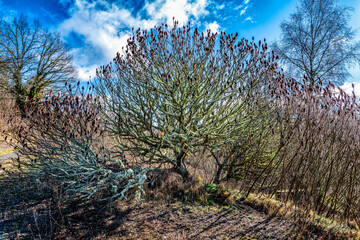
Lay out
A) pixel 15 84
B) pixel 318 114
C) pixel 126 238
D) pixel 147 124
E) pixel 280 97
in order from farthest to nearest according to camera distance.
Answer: pixel 15 84 → pixel 147 124 → pixel 280 97 → pixel 318 114 → pixel 126 238

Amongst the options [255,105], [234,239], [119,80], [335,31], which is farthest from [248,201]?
[335,31]

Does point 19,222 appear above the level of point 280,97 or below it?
below

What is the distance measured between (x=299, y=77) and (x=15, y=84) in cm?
1972

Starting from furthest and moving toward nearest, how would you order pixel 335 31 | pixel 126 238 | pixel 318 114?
pixel 335 31 → pixel 318 114 → pixel 126 238

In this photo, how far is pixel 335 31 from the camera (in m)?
9.04

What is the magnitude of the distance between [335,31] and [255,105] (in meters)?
8.78

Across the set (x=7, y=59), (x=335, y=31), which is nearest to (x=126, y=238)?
(x=335, y=31)

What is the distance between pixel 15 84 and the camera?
1436cm

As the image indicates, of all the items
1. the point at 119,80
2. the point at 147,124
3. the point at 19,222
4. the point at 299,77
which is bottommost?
the point at 19,222

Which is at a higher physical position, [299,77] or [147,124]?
[299,77]

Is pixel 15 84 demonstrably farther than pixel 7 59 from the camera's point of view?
Yes

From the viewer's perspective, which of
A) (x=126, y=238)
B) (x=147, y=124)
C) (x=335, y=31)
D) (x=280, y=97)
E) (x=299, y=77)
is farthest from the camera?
(x=299, y=77)

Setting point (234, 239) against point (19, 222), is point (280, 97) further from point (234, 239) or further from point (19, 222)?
point (19, 222)

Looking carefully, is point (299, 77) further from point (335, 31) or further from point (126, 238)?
point (126, 238)
